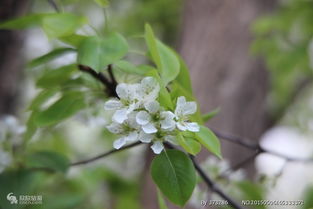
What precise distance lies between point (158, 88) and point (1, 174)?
53 cm

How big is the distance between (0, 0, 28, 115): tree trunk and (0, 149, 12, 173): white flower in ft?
1.62

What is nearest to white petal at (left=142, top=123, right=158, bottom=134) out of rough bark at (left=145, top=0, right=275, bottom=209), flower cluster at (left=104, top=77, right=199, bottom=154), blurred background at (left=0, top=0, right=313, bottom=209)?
flower cluster at (left=104, top=77, right=199, bottom=154)

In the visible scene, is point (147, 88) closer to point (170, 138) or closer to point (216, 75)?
point (170, 138)

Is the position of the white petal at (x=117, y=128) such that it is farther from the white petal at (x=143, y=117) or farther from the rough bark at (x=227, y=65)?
the rough bark at (x=227, y=65)

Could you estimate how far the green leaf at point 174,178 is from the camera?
682 mm

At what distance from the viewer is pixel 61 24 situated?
28.8 inches

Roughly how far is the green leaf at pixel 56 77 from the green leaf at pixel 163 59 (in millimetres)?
198

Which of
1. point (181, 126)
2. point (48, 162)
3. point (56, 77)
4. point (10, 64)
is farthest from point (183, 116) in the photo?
point (10, 64)

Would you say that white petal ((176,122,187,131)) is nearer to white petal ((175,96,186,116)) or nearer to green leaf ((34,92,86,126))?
white petal ((175,96,186,116))

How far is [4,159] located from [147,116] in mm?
491

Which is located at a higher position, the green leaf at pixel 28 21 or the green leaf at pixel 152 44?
the green leaf at pixel 152 44

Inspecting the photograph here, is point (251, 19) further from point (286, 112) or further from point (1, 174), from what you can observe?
point (1, 174)

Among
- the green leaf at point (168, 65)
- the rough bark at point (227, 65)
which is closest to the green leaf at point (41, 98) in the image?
the green leaf at point (168, 65)

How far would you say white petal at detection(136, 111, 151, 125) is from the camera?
67cm
